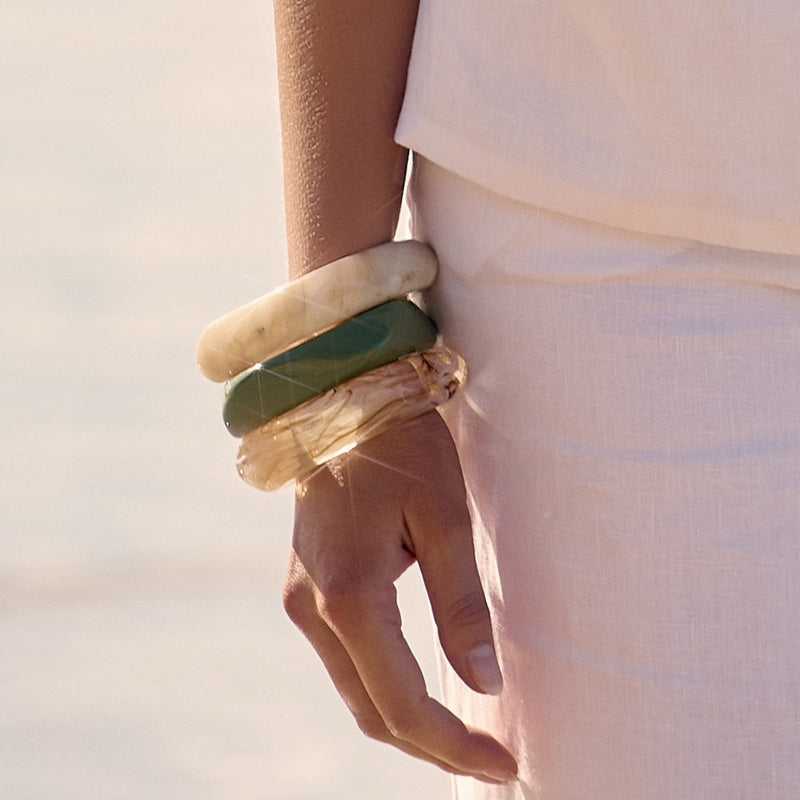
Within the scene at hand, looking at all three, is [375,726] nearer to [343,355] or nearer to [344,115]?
[343,355]

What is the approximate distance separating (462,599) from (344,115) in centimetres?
32

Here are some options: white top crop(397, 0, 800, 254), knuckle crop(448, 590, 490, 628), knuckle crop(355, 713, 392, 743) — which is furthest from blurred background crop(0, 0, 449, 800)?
white top crop(397, 0, 800, 254)

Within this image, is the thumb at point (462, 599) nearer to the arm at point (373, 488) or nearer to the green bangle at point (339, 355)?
the arm at point (373, 488)

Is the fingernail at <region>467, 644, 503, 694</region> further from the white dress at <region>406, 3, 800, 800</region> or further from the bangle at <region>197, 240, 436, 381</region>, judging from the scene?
the bangle at <region>197, 240, 436, 381</region>

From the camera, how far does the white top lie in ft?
2.84

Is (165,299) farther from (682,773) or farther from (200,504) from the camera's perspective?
(682,773)

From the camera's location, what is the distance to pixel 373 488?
97 cm

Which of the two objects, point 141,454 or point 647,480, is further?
point 141,454

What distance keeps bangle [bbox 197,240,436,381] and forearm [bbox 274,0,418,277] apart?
24mm

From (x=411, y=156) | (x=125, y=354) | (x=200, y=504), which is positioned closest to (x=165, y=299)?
(x=125, y=354)

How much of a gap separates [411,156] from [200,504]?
8.26ft

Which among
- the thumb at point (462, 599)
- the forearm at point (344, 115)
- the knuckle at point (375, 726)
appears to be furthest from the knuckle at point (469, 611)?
the forearm at point (344, 115)

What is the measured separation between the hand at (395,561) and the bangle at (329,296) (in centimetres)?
8

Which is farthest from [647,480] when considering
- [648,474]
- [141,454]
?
[141,454]
